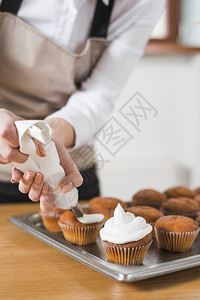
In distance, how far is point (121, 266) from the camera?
0.84 m

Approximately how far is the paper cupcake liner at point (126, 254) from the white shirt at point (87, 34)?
1.37 ft

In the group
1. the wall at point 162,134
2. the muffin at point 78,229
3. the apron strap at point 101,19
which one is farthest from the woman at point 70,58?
the wall at point 162,134

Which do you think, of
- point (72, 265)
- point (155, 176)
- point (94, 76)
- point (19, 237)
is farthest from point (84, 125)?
point (155, 176)

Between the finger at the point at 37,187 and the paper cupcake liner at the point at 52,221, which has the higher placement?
the finger at the point at 37,187

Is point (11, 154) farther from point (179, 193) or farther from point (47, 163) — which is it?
point (179, 193)

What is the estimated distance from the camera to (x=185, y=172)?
2729mm

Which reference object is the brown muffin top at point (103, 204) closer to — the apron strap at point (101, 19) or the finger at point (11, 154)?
the finger at point (11, 154)

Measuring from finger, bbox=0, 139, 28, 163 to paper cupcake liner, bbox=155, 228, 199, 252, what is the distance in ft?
1.15

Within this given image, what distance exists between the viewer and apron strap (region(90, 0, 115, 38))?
52.3 inches

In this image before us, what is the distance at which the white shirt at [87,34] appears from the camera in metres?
1.26

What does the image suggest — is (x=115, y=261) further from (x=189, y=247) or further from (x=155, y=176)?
(x=155, y=176)

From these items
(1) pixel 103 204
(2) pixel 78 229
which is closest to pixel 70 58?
(1) pixel 103 204

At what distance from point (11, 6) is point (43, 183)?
23.1 inches

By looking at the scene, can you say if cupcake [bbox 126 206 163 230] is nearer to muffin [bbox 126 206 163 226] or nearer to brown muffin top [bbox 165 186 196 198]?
muffin [bbox 126 206 163 226]
